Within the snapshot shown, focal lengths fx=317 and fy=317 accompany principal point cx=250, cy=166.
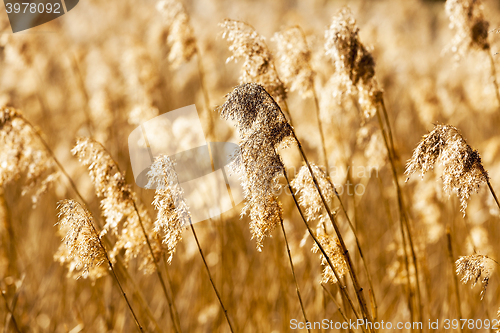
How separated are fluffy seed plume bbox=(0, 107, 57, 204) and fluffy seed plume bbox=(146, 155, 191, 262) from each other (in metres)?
0.65

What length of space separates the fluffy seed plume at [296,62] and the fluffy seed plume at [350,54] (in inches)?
6.2

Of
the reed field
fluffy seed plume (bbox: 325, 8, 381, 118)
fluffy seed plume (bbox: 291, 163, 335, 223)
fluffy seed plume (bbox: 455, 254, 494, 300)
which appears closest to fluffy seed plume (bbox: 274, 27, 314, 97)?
the reed field

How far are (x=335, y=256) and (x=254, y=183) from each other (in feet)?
1.22

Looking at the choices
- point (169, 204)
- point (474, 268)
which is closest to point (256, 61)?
point (169, 204)

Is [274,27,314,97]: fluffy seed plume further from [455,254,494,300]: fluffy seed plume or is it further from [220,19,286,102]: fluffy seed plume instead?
[455,254,494,300]: fluffy seed plume

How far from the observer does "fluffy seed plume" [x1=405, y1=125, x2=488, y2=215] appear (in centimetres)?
83

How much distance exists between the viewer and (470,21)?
140 cm

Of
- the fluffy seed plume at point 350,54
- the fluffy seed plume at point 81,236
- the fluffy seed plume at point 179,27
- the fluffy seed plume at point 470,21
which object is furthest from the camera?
the fluffy seed plume at point 179,27

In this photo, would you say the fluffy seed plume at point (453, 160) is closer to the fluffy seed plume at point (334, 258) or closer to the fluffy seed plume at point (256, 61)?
the fluffy seed plume at point (334, 258)

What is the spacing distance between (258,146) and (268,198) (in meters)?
0.15

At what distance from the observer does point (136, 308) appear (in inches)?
97.5

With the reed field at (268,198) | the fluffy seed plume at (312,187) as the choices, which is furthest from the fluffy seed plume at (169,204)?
the fluffy seed plume at (312,187)

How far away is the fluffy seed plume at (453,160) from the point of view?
32.6 inches

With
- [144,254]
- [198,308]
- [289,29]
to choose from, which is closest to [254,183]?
[144,254]
